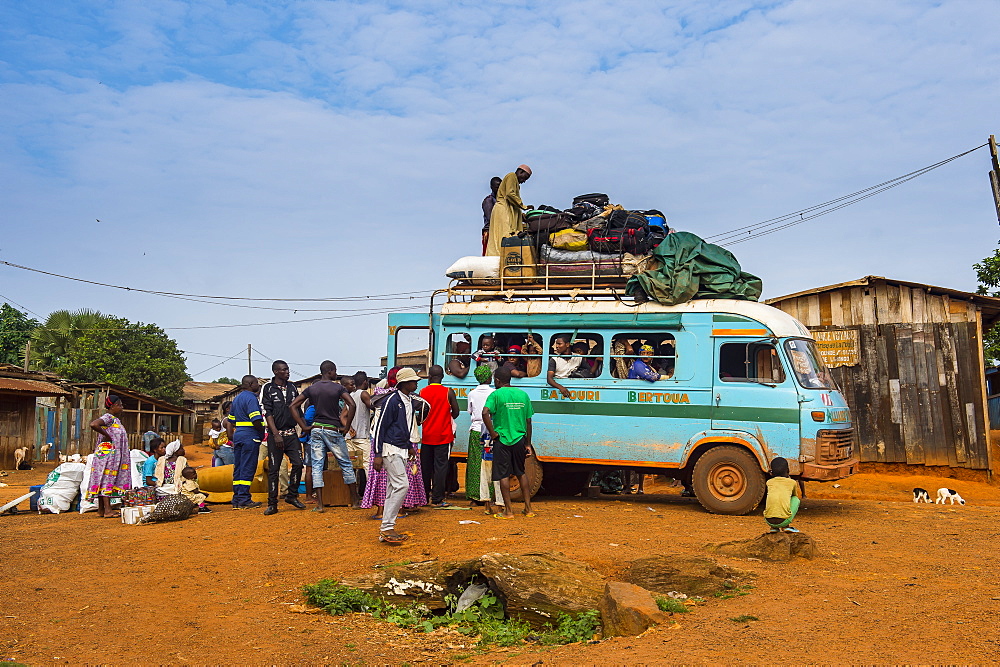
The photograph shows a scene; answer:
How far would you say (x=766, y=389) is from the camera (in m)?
10.1

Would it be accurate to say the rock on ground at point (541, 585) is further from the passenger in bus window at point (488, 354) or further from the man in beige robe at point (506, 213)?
the man in beige robe at point (506, 213)

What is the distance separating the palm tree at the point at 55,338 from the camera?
37.2 m

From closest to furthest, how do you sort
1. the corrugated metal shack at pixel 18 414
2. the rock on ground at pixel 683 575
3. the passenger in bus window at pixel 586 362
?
the rock on ground at pixel 683 575 < the passenger in bus window at pixel 586 362 < the corrugated metal shack at pixel 18 414

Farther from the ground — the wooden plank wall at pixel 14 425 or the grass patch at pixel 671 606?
the wooden plank wall at pixel 14 425

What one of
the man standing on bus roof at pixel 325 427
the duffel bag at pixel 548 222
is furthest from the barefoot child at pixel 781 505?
the duffel bag at pixel 548 222

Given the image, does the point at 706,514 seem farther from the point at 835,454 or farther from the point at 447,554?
the point at 447,554

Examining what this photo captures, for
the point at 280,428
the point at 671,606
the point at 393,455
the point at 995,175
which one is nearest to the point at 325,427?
the point at 280,428

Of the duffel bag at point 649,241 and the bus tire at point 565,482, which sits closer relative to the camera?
the duffel bag at point 649,241

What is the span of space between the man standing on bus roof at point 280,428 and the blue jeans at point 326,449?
0.26 metres

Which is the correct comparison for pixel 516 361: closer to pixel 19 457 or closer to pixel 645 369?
pixel 645 369

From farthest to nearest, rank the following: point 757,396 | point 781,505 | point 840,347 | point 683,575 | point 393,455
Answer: point 840,347 < point 757,396 < point 393,455 < point 781,505 < point 683,575

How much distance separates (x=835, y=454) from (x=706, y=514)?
1761 millimetres

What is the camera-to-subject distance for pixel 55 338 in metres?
37.5

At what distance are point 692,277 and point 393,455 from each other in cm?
480
